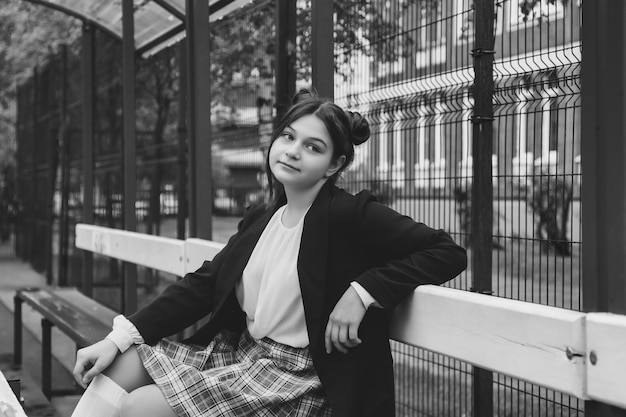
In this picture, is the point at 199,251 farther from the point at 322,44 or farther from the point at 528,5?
the point at 528,5

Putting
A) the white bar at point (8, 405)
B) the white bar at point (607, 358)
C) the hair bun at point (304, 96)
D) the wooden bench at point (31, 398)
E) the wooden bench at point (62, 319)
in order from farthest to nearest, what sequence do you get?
the wooden bench at point (31, 398)
the wooden bench at point (62, 319)
the hair bun at point (304, 96)
the white bar at point (8, 405)
the white bar at point (607, 358)

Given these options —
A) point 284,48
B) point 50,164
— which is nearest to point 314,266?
point 284,48

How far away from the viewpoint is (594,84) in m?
1.76

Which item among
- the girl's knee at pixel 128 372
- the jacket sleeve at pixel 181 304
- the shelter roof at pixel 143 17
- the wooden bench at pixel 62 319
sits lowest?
the wooden bench at pixel 62 319

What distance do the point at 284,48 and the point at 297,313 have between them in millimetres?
1998

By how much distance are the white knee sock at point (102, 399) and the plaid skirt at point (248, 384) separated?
102 millimetres

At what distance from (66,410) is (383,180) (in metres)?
2.35

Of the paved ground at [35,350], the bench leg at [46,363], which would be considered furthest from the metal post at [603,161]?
the bench leg at [46,363]

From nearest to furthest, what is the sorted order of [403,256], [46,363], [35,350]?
[403,256] → [46,363] → [35,350]

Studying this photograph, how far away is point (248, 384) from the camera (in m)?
2.30

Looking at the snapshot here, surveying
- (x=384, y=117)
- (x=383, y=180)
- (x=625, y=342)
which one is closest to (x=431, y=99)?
(x=384, y=117)

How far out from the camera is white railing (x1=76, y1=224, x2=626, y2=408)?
1644 millimetres

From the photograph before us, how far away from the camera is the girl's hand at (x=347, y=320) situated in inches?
84.3

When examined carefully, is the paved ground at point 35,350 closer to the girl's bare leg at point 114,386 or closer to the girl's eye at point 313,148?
the girl's bare leg at point 114,386
